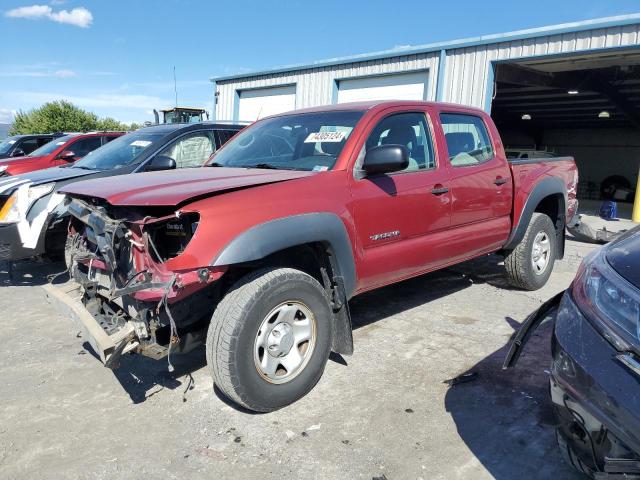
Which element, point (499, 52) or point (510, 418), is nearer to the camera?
point (510, 418)

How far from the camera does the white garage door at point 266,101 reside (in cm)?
1447

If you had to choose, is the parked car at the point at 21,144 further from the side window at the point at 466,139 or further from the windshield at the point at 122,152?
the side window at the point at 466,139

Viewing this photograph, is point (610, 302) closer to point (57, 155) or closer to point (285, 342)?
point (285, 342)

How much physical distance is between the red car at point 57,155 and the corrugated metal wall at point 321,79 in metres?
5.23

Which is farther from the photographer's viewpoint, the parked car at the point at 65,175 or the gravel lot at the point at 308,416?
the parked car at the point at 65,175

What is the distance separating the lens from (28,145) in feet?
46.3

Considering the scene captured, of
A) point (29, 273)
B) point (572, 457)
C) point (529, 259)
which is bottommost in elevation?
point (29, 273)

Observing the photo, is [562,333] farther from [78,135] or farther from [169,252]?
[78,135]

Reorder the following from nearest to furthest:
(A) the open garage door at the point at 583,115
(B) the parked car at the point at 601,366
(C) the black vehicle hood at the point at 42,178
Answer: (B) the parked car at the point at 601,366, (C) the black vehicle hood at the point at 42,178, (A) the open garage door at the point at 583,115

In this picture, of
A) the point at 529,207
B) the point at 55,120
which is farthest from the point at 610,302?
the point at 55,120

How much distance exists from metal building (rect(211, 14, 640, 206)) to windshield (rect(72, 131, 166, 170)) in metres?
1.53

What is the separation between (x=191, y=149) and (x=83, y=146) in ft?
17.2

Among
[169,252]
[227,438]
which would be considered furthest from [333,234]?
[227,438]

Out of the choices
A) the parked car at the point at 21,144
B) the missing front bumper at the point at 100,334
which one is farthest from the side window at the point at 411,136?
the parked car at the point at 21,144
